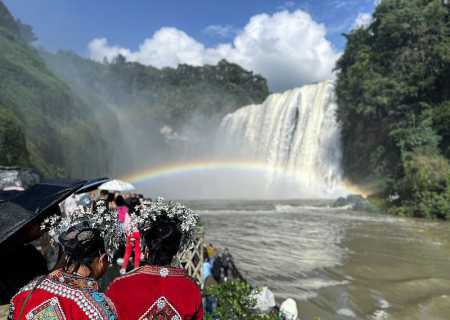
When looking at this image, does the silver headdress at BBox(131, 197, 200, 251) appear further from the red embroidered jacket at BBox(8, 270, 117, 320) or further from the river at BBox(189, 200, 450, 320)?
the river at BBox(189, 200, 450, 320)

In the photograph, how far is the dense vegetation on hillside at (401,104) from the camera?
2362 centimetres

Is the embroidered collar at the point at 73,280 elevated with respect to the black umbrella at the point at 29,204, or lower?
lower

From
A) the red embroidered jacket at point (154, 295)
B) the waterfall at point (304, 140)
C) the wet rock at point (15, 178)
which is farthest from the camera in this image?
the waterfall at point (304, 140)

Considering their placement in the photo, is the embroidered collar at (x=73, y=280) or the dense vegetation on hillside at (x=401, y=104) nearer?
the embroidered collar at (x=73, y=280)

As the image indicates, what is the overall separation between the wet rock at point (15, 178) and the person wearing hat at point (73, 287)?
6.14ft

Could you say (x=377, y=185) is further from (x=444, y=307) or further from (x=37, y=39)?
(x=37, y=39)

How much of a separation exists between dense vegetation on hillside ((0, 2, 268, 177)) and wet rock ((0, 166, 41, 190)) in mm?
11749

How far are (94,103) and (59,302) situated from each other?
45.4m

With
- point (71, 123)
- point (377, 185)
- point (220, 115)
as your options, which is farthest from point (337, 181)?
point (220, 115)

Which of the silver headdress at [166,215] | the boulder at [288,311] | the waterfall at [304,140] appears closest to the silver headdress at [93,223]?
the silver headdress at [166,215]

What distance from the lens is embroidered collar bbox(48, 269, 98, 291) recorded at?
1.75 meters

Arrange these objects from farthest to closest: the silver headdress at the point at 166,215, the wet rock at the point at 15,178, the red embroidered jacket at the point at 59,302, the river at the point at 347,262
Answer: the river at the point at 347,262, the wet rock at the point at 15,178, the silver headdress at the point at 166,215, the red embroidered jacket at the point at 59,302

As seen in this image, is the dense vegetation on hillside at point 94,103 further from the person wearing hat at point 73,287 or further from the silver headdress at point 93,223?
the person wearing hat at point 73,287

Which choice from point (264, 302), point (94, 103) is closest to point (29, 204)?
point (264, 302)
